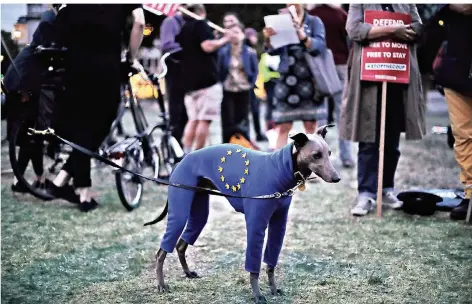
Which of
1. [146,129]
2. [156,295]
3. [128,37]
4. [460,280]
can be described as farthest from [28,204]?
[460,280]

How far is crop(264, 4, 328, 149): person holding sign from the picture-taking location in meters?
6.53

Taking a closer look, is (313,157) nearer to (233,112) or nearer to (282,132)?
(282,132)

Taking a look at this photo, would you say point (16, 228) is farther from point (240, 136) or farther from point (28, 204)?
point (240, 136)

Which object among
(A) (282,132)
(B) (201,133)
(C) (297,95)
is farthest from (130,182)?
(C) (297,95)

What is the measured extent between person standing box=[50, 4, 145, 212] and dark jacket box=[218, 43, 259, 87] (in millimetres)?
2060

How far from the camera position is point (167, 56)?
21.7 feet

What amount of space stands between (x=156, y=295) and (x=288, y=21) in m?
3.25

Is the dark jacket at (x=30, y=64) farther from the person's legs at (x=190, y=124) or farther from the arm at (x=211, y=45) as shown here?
the person's legs at (x=190, y=124)

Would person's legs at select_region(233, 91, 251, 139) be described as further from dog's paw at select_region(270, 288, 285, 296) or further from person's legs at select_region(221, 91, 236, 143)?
dog's paw at select_region(270, 288, 285, 296)

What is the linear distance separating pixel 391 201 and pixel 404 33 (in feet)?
4.46

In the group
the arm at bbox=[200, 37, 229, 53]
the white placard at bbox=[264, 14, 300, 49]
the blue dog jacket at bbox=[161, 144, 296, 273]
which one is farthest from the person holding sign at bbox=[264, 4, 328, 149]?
the blue dog jacket at bbox=[161, 144, 296, 273]

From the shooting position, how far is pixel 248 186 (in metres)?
3.22

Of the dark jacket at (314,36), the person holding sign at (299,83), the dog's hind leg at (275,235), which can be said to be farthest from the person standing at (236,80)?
the dog's hind leg at (275,235)

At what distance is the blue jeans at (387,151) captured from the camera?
538 centimetres
